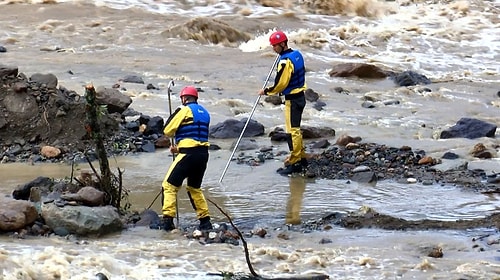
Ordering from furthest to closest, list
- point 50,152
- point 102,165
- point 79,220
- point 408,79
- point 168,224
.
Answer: point 408,79, point 50,152, point 102,165, point 168,224, point 79,220

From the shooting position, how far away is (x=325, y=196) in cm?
1031

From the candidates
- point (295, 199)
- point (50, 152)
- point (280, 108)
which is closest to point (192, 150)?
point (295, 199)

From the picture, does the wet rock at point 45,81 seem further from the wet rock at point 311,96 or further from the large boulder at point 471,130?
the large boulder at point 471,130

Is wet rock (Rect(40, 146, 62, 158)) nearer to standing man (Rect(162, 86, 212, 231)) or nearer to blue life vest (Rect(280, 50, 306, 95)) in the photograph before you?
blue life vest (Rect(280, 50, 306, 95))

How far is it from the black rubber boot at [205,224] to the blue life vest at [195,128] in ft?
2.54

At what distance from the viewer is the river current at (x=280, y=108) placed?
24.7 ft

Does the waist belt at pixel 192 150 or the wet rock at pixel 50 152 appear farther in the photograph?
the wet rock at pixel 50 152

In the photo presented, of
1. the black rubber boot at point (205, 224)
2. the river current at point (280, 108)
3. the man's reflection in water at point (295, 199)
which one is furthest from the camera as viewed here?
the man's reflection in water at point (295, 199)

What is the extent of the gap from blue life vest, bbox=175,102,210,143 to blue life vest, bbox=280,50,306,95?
277 centimetres

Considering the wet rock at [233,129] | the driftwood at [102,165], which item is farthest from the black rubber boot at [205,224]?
the wet rock at [233,129]

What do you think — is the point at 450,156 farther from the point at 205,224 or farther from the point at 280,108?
the point at 205,224

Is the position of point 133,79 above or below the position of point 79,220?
below

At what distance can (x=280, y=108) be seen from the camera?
51.6 feet

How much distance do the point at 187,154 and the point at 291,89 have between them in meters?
3.06
